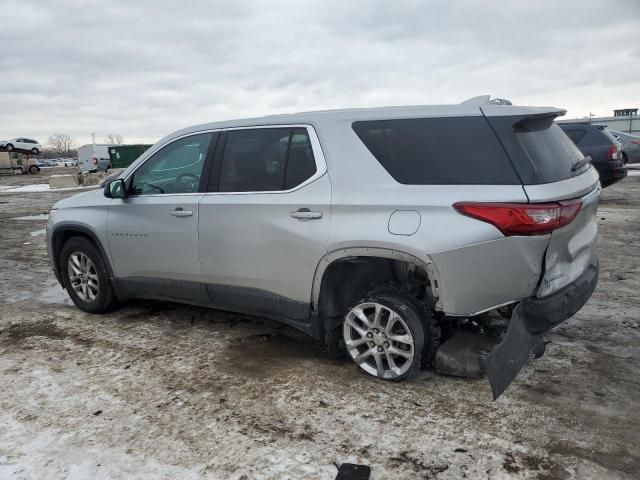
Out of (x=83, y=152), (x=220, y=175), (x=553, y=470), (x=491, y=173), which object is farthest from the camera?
(x=83, y=152)

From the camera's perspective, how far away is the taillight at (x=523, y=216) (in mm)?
2820

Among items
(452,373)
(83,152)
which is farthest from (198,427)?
(83,152)

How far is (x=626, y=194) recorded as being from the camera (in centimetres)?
1297

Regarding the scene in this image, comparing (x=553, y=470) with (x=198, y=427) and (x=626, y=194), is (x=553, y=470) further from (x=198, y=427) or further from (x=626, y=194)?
(x=626, y=194)

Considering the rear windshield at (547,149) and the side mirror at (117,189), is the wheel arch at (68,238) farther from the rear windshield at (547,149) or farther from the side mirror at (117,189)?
the rear windshield at (547,149)

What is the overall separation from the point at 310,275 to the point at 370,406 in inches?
37.6

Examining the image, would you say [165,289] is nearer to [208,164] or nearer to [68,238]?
[208,164]

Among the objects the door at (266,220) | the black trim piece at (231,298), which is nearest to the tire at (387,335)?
the black trim piece at (231,298)

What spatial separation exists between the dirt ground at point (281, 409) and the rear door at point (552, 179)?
0.78 m

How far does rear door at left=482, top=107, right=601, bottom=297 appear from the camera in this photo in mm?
2900

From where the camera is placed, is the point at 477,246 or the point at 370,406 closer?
the point at 477,246

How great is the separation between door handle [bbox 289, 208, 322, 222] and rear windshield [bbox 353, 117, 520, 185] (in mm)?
566

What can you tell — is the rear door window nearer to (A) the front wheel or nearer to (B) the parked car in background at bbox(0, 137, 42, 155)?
(A) the front wheel

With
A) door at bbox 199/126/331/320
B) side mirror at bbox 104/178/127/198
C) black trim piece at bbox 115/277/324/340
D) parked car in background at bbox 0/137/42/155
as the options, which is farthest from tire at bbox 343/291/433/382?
parked car in background at bbox 0/137/42/155
